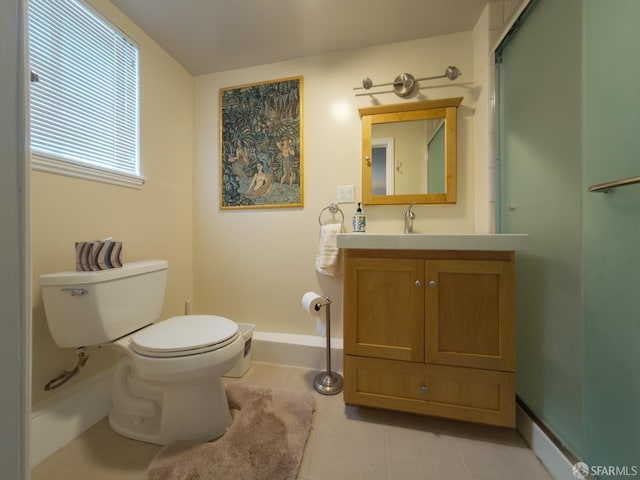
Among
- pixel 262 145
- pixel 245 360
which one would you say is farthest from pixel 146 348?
pixel 262 145

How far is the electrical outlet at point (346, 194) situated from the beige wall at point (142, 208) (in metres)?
1.06

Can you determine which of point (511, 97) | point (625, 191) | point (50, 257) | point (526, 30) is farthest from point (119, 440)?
point (526, 30)

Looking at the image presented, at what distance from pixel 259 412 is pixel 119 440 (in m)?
0.56

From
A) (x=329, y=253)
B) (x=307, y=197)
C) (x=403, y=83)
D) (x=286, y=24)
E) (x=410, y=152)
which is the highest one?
(x=286, y=24)

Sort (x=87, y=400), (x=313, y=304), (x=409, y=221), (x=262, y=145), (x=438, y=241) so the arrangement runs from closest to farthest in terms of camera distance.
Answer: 1. (x=438, y=241)
2. (x=87, y=400)
3. (x=313, y=304)
4. (x=409, y=221)
5. (x=262, y=145)

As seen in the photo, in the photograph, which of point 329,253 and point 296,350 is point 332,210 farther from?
point 296,350

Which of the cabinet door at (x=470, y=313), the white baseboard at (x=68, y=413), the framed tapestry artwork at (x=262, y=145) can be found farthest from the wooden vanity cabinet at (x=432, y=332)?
the white baseboard at (x=68, y=413)

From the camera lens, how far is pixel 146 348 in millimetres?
868

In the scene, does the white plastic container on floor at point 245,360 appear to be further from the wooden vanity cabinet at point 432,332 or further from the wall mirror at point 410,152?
the wall mirror at point 410,152

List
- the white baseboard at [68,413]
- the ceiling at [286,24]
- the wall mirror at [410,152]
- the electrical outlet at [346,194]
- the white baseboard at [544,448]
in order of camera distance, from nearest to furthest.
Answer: the white baseboard at [544,448] < the white baseboard at [68,413] < the ceiling at [286,24] < the wall mirror at [410,152] < the electrical outlet at [346,194]

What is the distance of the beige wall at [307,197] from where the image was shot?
1424mm

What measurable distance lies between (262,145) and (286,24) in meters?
0.65

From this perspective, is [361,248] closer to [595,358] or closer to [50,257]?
[595,358]

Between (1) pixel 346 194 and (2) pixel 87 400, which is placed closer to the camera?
(2) pixel 87 400
